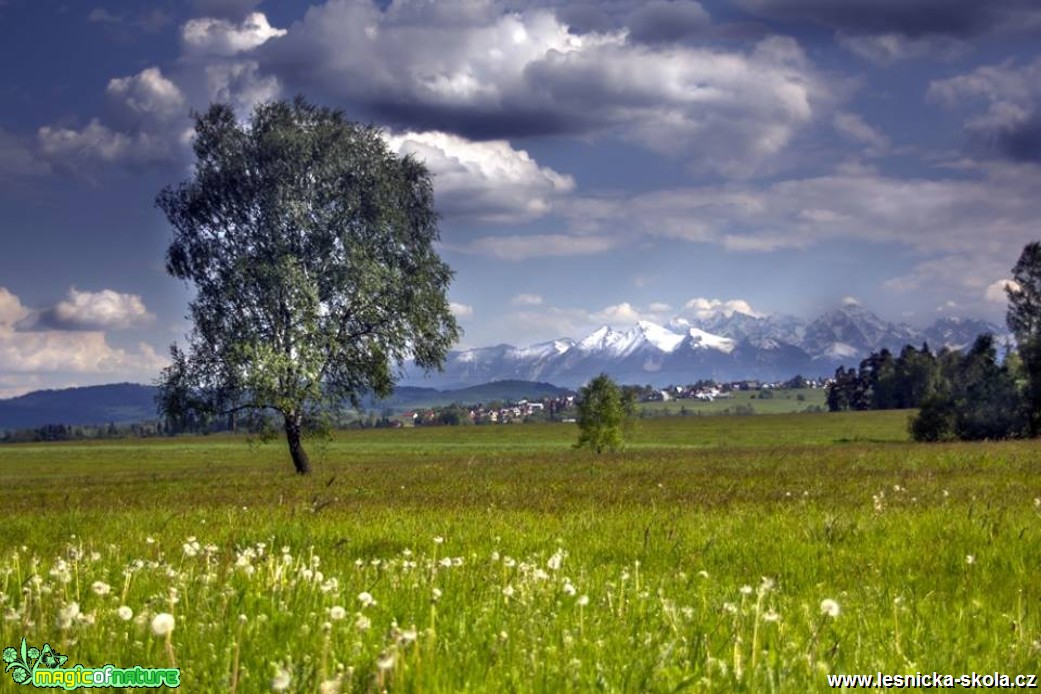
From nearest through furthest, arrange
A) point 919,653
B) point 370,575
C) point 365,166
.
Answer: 1. point 919,653
2. point 370,575
3. point 365,166

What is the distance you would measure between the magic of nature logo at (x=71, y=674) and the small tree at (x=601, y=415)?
5241cm

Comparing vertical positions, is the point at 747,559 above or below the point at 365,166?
below

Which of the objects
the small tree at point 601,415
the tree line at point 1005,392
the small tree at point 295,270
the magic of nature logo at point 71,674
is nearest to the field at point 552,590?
the magic of nature logo at point 71,674

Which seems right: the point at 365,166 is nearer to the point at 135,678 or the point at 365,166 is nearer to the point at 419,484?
the point at 419,484

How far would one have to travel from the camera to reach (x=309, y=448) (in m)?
78.5

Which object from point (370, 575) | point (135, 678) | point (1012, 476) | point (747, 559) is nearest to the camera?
point (135, 678)

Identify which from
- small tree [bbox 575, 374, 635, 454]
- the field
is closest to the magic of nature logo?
the field

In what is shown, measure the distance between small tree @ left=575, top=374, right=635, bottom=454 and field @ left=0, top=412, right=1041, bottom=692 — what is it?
40131mm

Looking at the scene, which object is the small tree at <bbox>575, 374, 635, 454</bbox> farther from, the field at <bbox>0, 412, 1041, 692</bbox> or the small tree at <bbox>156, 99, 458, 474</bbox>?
the field at <bbox>0, 412, 1041, 692</bbox>

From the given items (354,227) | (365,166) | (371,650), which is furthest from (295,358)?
(371,650)

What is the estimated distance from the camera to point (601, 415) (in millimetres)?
56625

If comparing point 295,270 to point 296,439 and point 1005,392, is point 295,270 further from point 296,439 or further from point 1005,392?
point 1005,392

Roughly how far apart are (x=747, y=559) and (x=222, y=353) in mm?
30519

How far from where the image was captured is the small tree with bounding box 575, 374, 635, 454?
56.3m
